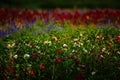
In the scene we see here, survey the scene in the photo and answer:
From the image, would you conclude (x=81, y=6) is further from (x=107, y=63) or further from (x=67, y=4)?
(x=107, y=63)

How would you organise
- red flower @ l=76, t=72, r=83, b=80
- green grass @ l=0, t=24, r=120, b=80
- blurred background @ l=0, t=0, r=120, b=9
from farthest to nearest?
blurred background @ l=0, t=0, r=120, b=9 < green grass @ l=0, t=24, r=120, b=80 < red flower @ l=76, t=72, r=83, b=80

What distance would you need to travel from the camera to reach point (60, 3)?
18094 millimetres

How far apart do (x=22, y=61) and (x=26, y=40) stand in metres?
1.01

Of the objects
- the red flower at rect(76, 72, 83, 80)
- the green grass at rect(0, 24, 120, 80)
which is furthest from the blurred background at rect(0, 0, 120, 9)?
the red flower at rect(76, 72, 83, 80)

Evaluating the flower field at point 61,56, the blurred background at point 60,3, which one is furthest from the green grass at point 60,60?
the blurred background at point 60,3

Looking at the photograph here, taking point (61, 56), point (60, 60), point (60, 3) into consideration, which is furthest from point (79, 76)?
point (60, 3)

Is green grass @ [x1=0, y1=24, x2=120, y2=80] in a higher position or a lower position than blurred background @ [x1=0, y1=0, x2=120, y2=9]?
lower

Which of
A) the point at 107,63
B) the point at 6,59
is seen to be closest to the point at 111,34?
the point at 107,63

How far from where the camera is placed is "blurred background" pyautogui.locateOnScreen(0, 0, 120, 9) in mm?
17766

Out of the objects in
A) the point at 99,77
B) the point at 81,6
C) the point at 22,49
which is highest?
the point at 81,6

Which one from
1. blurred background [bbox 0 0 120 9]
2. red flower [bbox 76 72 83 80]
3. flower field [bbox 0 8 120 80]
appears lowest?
red flower [bbox 76 72 83 80]

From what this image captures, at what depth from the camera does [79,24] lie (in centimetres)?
967

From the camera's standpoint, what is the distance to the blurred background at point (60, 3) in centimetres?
1777

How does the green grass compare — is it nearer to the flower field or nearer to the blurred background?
the flower field
